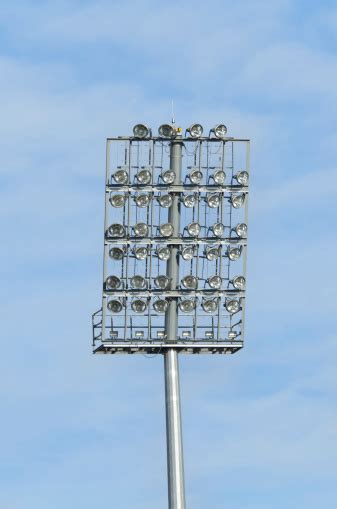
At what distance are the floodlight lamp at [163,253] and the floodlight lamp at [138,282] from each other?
1.22 metres

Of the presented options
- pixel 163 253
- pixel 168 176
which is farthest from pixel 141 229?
pixel 168 176

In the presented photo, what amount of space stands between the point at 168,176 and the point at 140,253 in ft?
11.5

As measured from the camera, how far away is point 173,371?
438 ft

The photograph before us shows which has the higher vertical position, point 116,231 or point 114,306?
point 116,231

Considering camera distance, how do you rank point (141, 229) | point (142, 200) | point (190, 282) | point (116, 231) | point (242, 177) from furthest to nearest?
point (242, 177) → point (190, 282) → point (142, 200) → point (141, 229) → point (116, 231)

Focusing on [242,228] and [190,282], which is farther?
[242,228]

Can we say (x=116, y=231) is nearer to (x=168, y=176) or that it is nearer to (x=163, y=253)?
(x=163, y=253)

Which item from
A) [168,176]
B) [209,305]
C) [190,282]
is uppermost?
[168,176]

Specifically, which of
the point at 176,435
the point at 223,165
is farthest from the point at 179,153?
the point at 176,435

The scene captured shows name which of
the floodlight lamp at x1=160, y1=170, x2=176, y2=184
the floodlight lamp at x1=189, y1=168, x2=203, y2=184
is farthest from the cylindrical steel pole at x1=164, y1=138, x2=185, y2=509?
the floodlight lamp at x1=189, y1=168, x2=203, y2=184

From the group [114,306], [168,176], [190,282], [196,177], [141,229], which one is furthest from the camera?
[196,177]

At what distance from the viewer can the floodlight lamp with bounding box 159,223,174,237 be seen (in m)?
133

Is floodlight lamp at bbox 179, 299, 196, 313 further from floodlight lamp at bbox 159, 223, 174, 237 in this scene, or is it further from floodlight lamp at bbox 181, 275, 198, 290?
floodlight lamp at bbox 159, 223, 174, 237

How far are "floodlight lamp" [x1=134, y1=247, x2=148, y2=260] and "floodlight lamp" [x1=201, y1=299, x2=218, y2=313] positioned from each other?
317 cm
